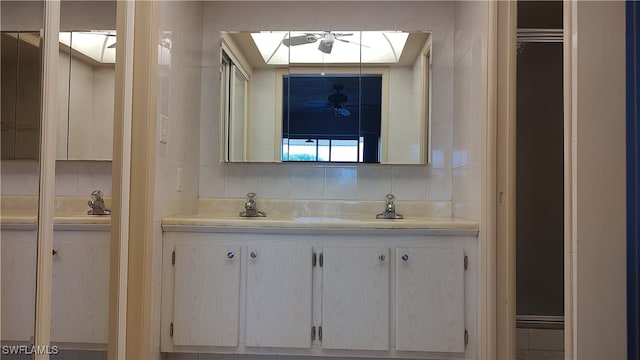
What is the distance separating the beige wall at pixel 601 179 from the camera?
3.59 ft

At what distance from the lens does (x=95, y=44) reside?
155cm

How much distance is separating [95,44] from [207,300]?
1.20 metres

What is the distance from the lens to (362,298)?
1782mm

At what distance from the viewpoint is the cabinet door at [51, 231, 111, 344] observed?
1.31m

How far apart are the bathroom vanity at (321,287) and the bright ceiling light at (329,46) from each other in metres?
1.07

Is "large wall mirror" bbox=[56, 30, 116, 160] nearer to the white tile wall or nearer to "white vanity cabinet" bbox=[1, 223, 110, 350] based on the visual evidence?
"white vanity cabinet" bbox=[1, 223, 110, 350]

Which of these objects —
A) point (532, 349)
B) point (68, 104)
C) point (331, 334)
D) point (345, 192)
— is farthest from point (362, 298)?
point (68, 104)

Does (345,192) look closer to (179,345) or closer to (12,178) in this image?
(179,345)

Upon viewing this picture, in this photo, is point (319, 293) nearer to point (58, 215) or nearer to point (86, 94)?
point (58, 215)

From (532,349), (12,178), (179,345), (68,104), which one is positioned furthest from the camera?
(532,349)

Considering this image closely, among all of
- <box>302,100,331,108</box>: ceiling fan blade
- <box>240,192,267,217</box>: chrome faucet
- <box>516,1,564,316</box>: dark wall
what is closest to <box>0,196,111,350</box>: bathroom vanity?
<box>240,192,267,217</box>: chrome faucet

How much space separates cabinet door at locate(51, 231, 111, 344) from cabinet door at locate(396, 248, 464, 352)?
4.14ft

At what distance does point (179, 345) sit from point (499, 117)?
1.80 meters

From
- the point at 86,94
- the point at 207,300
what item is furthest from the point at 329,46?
the point at 207,300
